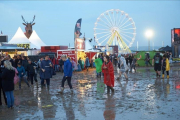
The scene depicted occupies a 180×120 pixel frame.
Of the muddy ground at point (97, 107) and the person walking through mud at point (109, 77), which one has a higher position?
the person walking through mud at point (109, 77)

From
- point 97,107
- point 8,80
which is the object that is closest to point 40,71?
point 8,80

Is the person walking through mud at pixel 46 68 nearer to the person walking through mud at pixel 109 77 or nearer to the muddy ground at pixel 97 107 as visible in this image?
the muddy ground at pixel 97 107

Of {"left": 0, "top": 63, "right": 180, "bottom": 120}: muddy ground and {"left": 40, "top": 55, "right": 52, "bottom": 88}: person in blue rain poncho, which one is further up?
{"left": 40, "top": 55, "right": 52, "bottom": 88}: person in blue rain poncho

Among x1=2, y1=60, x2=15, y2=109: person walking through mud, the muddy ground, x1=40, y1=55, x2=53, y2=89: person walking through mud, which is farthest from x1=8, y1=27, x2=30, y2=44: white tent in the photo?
x1=2, y1=60, x2=15, y2=109: person walking through mud

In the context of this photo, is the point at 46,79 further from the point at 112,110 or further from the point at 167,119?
the point at 167,119

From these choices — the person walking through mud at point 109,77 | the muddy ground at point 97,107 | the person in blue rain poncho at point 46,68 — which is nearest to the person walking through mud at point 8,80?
the muddy ground at point 97,107

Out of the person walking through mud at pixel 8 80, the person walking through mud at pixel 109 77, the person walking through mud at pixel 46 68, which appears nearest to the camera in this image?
the person walking through mud at pixel 8 80

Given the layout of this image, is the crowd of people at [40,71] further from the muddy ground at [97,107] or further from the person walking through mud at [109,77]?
the muddy ground at [97,107]

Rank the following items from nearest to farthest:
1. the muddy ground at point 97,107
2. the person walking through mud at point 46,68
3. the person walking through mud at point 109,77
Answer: the muddy ground at point 97,107 < the person walking through mud at point 109,77 < the person walking through mud at point 46,68

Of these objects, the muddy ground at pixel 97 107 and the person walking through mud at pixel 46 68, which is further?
the person walking through mud at pixel 46 68

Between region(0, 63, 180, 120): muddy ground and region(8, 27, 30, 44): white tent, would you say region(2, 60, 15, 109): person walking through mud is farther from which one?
region(8, 27, 30, 44): white tent

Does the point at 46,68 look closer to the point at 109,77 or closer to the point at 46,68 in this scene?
the point at 46,68

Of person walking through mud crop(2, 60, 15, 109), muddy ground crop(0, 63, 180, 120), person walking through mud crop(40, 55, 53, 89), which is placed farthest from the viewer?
person walking through mud crop(40, 55, 53, 89)

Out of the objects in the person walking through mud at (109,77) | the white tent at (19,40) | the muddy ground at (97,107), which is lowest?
the muddy ground at (97,107)
